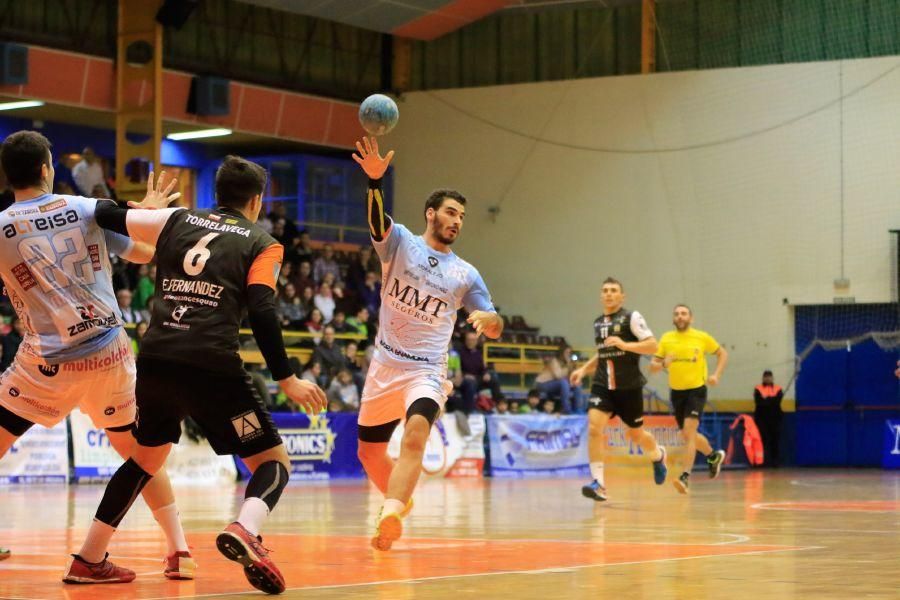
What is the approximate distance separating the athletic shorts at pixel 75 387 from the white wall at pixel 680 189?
25660 mm

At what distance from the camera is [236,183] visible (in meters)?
6.76

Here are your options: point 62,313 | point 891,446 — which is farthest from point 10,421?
point 891,446

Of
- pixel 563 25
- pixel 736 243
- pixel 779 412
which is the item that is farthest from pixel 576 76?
pixel 779 412

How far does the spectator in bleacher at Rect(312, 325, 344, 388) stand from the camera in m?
24.6

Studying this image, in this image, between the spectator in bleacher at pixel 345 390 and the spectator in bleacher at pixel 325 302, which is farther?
the spectator in bleacher at pixel 325 302

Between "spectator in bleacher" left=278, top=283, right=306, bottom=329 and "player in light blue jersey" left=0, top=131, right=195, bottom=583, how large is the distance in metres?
19.9

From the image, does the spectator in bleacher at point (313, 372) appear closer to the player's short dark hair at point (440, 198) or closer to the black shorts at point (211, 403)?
the player's short dark hair at point (440, 198)

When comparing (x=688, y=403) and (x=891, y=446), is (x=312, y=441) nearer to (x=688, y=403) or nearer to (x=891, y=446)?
(x=688, y=403)

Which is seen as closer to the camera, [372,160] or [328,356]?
[372,160]

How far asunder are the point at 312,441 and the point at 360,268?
11318mm

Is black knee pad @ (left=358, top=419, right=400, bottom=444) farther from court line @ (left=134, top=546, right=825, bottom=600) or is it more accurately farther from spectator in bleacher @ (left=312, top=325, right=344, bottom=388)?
spectator in bleacher @ (left=312, top=325, right=344, bottom=388)

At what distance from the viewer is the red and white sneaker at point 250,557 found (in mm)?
6082

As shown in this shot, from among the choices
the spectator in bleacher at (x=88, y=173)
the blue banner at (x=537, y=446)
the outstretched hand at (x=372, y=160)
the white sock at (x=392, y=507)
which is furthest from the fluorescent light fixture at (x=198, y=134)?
the white sock at (x=392, y=507)

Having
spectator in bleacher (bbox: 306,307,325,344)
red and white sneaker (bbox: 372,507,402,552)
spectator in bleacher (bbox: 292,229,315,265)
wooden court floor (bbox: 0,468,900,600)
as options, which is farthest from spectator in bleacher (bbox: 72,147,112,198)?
red and white sneaker (bbox: 372,507,402,552)
